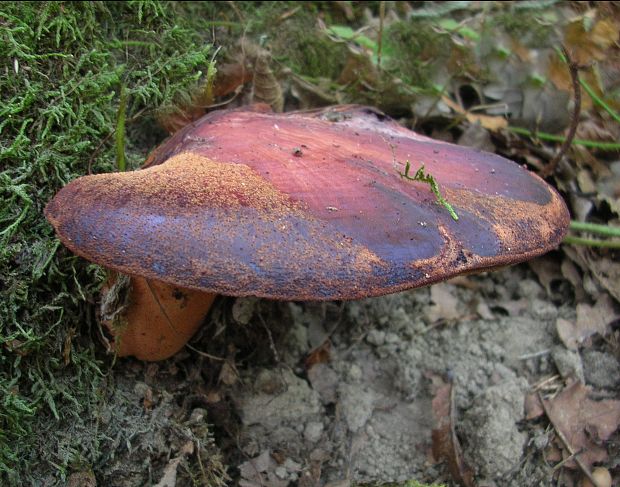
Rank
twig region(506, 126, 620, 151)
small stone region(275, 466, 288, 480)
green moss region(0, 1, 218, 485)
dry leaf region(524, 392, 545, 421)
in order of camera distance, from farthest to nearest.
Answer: twig region(506, 126, 620, 151)
dry leaf region(524, 392, 545, 421)
small stone region(275, 466, 288, 480)
green moss region(0, 1, 218, 485)

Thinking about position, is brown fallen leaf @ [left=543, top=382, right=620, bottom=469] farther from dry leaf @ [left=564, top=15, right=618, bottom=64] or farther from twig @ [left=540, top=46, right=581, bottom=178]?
dry leaf @ [left=564, top=15, right=618, bottom=64]

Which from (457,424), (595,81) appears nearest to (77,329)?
(457,424)

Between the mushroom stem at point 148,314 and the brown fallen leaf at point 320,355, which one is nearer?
the mushroom stem at point 148,314

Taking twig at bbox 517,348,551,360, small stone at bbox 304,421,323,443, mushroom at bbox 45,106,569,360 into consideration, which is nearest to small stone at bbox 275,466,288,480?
small stone at bbox 304,421,323,443

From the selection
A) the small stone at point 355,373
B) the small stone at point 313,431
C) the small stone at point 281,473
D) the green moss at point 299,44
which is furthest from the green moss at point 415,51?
the small stone at point 281,473

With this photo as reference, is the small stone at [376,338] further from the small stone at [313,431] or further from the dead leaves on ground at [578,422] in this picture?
the dead leaves on ground at [578,422]

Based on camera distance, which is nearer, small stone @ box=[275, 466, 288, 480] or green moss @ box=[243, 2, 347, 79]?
small stone @ box=[275, 466, 288, 480]

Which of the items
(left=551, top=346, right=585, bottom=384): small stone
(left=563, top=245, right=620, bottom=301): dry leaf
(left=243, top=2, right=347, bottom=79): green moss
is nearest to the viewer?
(left=551, top=346, right=585, bottom=384): small stone
